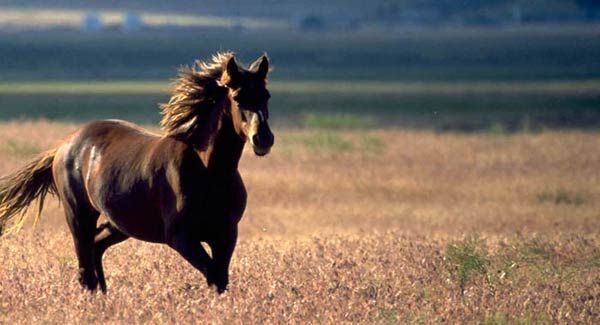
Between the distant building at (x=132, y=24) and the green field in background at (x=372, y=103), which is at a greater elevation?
the green field in background at (x=372, y=103)

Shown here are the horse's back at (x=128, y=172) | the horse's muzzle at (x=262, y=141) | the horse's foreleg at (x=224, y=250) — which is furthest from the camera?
the horse's back at (x=128, y=172)

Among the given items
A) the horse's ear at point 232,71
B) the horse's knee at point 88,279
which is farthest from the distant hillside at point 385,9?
the horse's ear at point 232,71

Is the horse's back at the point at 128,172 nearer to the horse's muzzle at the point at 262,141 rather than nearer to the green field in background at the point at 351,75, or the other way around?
the horse's muzzle at the point at 262,141

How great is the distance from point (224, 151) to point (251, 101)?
466mm

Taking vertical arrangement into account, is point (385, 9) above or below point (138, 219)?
below

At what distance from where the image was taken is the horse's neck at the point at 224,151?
9.05 m

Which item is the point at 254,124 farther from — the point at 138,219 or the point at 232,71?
the point at 138,219

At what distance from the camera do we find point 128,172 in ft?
31.6

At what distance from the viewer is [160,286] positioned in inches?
373

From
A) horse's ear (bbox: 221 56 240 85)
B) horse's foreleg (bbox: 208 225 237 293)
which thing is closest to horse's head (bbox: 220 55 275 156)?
horse's ear (bbox: 221 56 240 85)

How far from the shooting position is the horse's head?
27.7 feet

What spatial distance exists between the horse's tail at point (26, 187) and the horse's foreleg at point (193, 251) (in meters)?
2.02

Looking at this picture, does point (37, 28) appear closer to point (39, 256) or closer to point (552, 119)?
point (552, 119)

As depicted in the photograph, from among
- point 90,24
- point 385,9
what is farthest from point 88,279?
point 385,9
